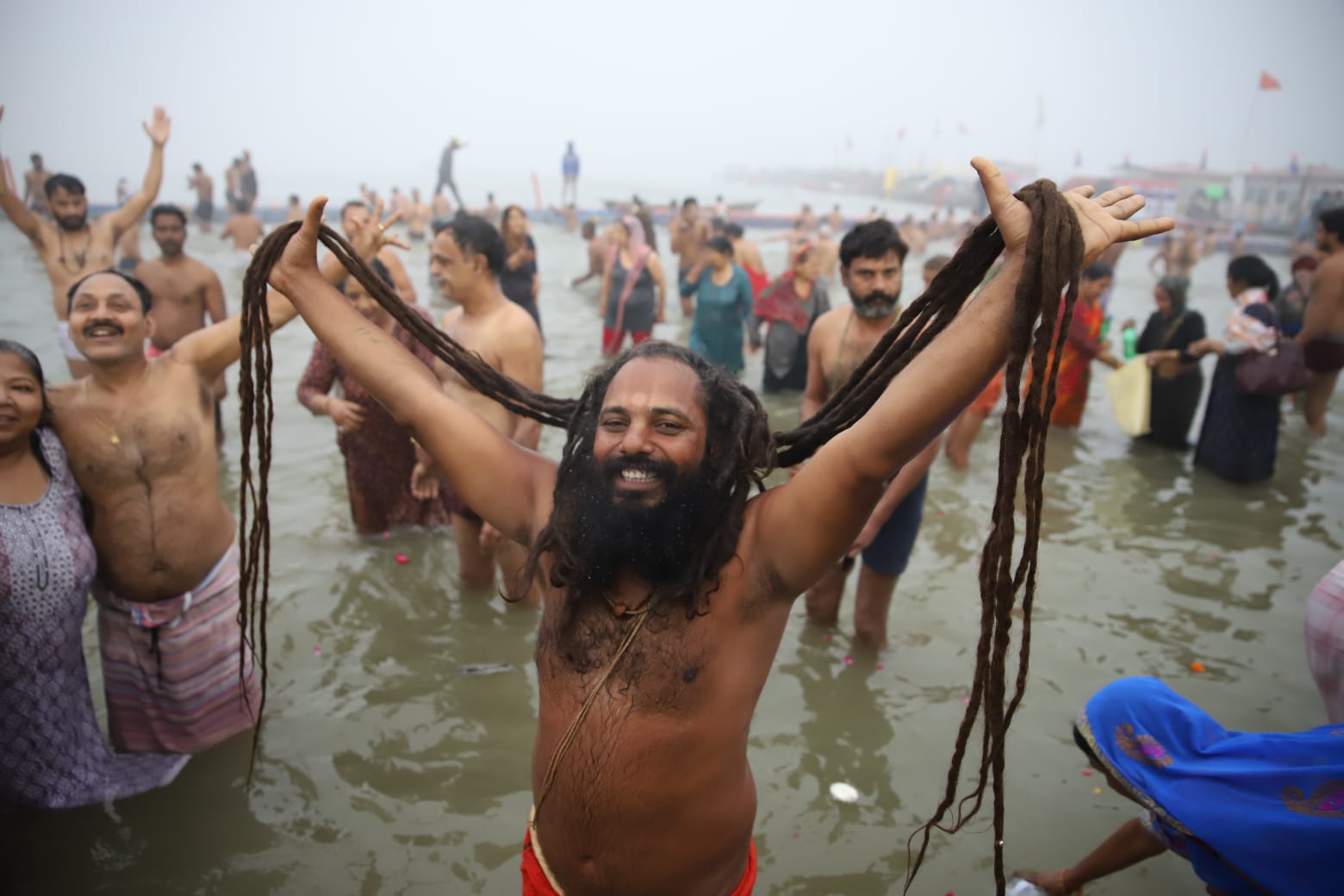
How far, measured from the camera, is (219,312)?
6.61 meters

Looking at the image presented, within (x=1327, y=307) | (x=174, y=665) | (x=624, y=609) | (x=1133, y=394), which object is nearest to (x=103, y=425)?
(x=174, y=665)

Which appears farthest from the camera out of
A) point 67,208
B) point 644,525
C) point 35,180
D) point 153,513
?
point 35,180

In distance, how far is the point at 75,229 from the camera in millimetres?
6520

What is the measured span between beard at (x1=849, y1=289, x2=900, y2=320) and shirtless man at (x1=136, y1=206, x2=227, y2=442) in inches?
207

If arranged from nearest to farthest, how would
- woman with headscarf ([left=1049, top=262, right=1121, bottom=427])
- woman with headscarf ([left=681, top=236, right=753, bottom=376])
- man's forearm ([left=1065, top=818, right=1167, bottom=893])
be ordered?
1. man's forearm ([left=1065, top=818, right=1167, bottom=893])
2. woman with headscarf ([left=1049, top=262, right=1121, bottom=427])
3. woman with headscarf ([left=681, top=236, right=753, bottom=376])

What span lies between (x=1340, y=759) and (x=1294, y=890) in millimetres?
350

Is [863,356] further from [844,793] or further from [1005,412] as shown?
[1005,412]

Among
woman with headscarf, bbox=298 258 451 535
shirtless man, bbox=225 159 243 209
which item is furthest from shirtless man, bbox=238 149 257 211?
woman with headscarf, bbox=298 258 451 535

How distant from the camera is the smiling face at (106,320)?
10.3ft

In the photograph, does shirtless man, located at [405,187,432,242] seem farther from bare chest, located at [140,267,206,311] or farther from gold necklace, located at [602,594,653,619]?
gold necklace, located at [602,594,653,619]

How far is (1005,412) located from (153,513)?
3135mm

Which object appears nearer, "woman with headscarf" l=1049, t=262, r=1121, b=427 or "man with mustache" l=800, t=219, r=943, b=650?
"man with mustache" l=800, t=219, r=943, b=650

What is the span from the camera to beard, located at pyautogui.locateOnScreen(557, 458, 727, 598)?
203 centimetres

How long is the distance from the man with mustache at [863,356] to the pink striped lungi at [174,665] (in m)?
2.68
